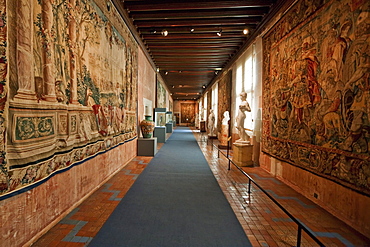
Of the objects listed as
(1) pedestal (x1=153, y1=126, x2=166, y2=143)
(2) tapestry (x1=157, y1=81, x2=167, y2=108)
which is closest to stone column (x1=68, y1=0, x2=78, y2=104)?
(1) pedestal (x1=153, y1=126, x2=166, y2=143)

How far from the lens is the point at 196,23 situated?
6598 mm

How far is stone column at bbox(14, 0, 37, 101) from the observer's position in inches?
83.1

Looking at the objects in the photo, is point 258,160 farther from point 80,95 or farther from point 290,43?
point 80,95

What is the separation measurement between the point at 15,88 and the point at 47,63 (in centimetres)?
63

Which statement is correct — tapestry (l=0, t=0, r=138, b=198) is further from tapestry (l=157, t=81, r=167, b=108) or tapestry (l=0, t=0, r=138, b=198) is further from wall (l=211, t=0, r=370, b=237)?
tapestry (l=157, t=81, r=167, b=108)

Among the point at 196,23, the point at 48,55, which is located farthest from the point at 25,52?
the point at 196,23

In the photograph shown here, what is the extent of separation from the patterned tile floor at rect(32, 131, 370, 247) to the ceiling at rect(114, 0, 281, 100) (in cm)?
502

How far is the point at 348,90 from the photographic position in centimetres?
291

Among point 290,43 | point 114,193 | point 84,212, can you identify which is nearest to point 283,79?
point 290,43

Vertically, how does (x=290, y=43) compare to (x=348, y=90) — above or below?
above

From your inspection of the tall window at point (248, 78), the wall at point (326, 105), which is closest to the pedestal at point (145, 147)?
the tall window at point (248, 78)

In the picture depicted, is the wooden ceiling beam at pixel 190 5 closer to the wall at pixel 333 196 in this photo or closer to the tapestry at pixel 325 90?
the tapestry at pixel 325 90

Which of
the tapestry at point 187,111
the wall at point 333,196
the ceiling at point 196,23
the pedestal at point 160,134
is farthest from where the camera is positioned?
the tapestry at point 187,111

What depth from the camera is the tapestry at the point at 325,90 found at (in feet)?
8.93
